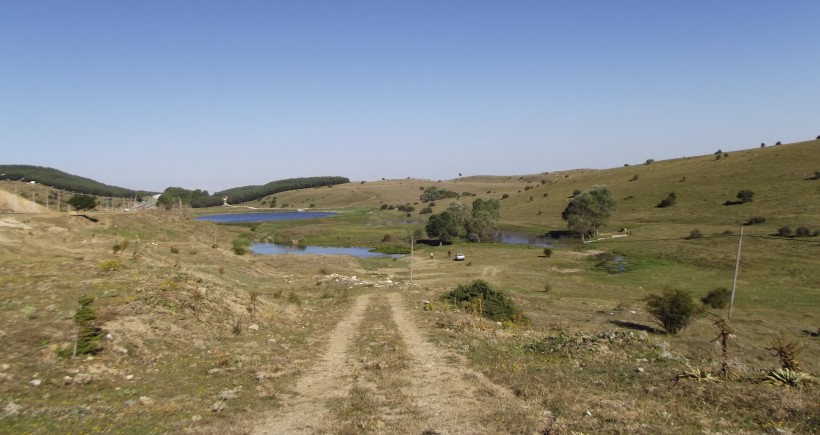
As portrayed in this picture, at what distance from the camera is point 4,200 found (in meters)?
72.0

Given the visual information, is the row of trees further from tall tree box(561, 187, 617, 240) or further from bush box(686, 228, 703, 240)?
bush box(686, 228, 703, 240)

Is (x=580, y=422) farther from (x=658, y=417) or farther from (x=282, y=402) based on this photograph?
(x=282, y=402)

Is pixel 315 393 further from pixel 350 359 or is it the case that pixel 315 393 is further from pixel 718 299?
pixel 718 299

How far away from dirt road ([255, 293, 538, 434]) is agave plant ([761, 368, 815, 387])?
22.2 ft

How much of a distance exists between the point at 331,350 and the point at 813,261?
6288cm

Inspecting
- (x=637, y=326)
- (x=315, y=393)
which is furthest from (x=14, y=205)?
(x=637, y=326)

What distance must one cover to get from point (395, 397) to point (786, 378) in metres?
10.6

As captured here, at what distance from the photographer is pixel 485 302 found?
104 feet

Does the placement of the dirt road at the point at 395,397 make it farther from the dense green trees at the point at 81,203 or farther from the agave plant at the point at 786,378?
the dense green trees at the point at 81,203

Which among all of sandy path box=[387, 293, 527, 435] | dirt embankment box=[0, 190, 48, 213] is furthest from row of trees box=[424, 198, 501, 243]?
sandy path box=[387, 293, 527, 435]

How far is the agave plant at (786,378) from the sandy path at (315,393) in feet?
38.4

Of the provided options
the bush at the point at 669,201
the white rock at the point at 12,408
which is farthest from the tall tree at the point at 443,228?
the white rock at the point at 12,408

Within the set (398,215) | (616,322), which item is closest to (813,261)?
(616,322)

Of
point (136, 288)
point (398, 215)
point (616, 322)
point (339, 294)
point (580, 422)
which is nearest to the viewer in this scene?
point (580, 422)
